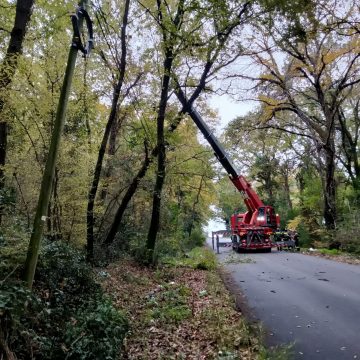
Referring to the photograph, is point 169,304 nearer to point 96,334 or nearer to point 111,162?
point 96,334

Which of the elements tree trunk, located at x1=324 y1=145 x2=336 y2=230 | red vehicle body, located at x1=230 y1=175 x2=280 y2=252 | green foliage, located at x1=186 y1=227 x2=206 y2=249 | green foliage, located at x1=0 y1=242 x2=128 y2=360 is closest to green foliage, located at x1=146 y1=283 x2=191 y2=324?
green foliage, located at x1=0 y1=242 x2=128 y2=360

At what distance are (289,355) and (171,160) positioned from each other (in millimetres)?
10829

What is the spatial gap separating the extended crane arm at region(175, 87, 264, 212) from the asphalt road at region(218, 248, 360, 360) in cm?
610

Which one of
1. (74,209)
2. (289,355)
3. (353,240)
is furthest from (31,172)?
(353,240)

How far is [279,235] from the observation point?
20344mm

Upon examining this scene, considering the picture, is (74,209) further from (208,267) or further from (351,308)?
(351,308)

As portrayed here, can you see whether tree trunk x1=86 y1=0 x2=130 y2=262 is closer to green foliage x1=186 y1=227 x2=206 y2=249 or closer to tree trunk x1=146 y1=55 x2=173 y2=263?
tree trunk x1=146 y1=55 x2=173 y2=263

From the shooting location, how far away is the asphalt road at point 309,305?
529cm

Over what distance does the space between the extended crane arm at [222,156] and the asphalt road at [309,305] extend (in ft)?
20.0

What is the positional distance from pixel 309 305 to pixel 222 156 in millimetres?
10415

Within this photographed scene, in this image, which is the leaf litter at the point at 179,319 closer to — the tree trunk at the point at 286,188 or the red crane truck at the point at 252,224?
the red crane truck at the point at 252,224

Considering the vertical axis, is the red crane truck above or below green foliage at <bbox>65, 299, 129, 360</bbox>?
above

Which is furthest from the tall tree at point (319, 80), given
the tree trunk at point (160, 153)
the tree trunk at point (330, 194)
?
the tree trunk at point (160, 153)

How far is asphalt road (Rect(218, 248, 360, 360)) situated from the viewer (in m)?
5.29
